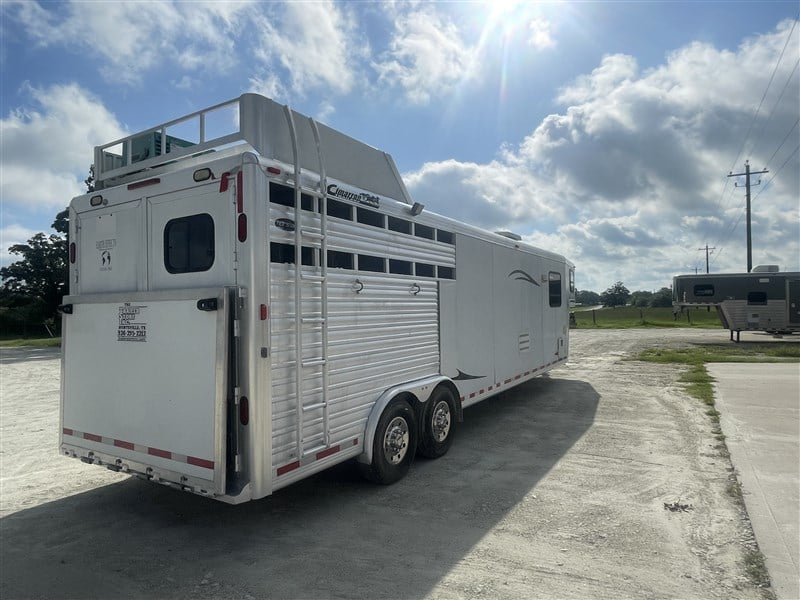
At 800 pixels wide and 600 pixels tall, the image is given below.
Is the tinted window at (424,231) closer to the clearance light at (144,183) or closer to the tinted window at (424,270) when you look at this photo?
the tinted window at (424,270)

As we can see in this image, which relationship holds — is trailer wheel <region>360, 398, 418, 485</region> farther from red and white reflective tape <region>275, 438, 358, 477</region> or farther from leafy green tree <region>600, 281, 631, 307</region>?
leafy green tree <region>600, 281, 631, 307</region>

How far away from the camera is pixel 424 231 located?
5836 millimetres

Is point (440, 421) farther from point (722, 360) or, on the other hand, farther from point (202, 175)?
point (722, 360)

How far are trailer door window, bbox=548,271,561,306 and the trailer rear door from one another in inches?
302

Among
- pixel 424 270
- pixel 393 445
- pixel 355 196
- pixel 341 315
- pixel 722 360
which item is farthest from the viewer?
pixel 722 360

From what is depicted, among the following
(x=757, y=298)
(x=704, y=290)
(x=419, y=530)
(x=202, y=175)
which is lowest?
(x=419, y=530)

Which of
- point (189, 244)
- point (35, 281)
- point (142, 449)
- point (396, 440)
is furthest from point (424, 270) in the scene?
point (35, 281)

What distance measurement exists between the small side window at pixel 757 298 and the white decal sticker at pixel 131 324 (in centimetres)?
2310

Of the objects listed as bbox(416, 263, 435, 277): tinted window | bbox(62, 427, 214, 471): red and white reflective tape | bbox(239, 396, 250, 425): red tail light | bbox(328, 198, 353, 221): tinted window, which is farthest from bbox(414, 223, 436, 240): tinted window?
bbox(62, 427, 214, 471): red and white reflective tape

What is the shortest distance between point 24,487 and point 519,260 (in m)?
7.11

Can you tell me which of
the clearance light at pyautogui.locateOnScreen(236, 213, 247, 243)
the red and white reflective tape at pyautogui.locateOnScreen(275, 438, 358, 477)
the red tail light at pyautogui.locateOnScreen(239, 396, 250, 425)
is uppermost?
the clearance light at pyautogui.locateOnScreen(236, 213, 247, 243)

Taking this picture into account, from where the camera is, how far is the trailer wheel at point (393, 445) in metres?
4.91

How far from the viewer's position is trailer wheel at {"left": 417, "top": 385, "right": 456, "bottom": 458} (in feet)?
18.8

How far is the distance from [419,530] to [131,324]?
9.39 feet
